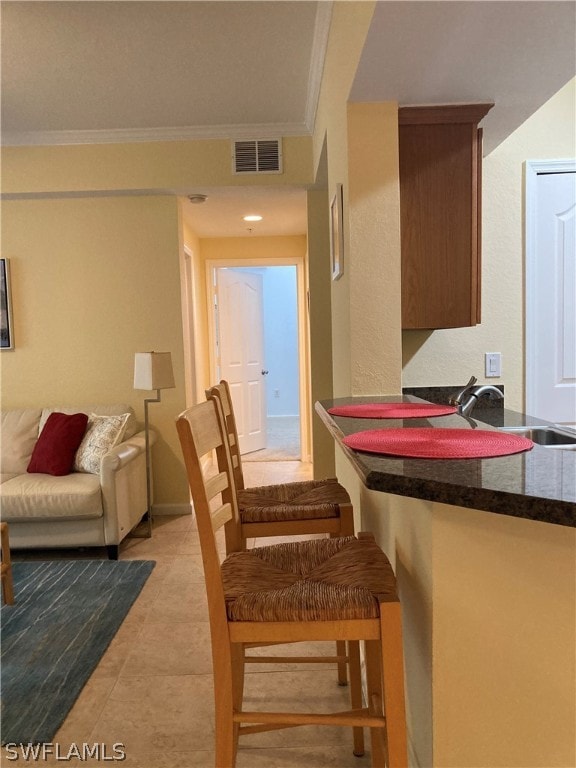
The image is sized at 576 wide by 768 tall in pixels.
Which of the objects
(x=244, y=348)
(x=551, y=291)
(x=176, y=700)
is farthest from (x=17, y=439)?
(x=551, y=291)

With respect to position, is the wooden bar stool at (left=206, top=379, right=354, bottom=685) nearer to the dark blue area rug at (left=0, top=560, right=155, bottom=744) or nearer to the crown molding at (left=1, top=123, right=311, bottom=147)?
the dark blue area rug at (left=0, top=560, right=155, bottom=744)

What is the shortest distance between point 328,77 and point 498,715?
257cm

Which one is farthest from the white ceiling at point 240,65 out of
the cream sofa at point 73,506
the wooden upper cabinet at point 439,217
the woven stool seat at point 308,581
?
the cream sofa at point 73,506

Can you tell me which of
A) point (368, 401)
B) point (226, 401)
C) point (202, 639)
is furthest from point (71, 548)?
point (368, 401)

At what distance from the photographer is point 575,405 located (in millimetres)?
2898

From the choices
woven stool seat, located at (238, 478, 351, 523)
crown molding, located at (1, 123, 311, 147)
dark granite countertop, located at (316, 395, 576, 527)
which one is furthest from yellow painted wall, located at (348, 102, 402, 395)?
crown molding, located at (1, 123, 311, 147)

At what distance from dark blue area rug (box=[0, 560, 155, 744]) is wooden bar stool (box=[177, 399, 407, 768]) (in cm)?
93

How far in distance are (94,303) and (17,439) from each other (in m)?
1.09

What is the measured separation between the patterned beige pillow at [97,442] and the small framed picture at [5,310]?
39.6 inches

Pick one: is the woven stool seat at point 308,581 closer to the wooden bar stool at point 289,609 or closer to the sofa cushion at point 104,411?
the wooden bar stool at point 289,609

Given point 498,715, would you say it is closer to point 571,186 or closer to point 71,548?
point 571,186

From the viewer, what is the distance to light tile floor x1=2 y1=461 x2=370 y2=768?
175cm

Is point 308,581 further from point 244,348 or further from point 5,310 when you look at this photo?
point 244,348

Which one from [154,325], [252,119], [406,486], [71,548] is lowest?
[71,548]
